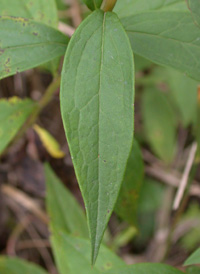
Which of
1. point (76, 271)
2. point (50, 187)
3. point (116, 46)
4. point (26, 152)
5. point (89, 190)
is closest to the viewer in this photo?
point (89, 190)

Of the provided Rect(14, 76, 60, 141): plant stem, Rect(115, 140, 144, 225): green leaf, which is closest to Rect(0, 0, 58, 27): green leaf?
Rect(14, 76, 60, 141): plant stem

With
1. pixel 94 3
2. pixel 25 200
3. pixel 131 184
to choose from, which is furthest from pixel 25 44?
pixel 25 200

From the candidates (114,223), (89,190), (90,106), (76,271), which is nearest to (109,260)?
(76,271)

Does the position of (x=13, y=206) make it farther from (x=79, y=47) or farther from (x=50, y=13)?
(x=79, y=47)

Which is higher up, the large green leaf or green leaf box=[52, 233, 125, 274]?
the large green leaf

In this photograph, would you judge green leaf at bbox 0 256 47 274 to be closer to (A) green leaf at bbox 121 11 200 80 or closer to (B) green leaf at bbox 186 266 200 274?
(B) green leaf at bbox 186 266 200 274

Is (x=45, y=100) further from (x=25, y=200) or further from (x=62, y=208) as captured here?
(x=25, y=200)
